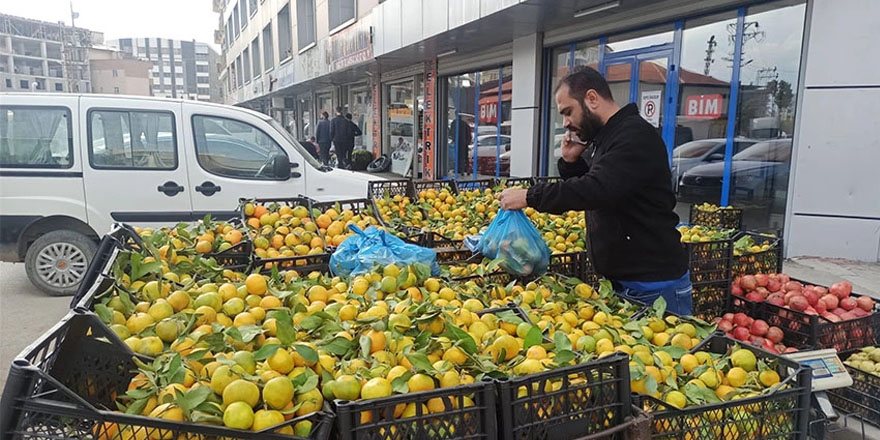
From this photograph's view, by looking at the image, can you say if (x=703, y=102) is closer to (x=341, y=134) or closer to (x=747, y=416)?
(x=747, y=416)

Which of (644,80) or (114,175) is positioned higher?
(644,80)

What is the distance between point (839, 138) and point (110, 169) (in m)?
7.74

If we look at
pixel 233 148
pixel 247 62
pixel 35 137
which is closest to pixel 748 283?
pixel 233 148

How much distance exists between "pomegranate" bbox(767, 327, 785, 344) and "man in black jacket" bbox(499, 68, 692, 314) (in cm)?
76

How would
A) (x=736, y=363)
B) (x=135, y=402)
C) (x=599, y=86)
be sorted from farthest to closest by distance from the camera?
(x=599, y=86)
(x=736, y=363)
(x=135, y=402)

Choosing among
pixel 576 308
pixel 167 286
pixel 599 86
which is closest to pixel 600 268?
pixel 576 308

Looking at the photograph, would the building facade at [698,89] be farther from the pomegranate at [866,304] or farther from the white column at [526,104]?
the pomegranate at [866,304]

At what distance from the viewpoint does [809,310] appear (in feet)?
11.5

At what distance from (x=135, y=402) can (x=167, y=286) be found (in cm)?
100

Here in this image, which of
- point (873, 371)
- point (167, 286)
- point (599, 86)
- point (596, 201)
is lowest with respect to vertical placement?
point (873, 371)

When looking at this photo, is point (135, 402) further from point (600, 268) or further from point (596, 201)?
point (600, 268)

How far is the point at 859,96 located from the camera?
589 cm

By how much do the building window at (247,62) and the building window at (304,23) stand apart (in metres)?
17.7

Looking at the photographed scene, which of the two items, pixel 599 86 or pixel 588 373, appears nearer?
pixel 588 373
